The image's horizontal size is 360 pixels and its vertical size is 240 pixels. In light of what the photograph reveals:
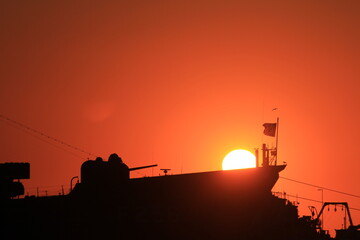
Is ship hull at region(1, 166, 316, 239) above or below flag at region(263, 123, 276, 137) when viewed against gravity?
below

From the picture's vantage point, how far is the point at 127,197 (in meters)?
65.9

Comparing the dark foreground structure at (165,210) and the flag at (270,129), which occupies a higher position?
the flag at (270,129)

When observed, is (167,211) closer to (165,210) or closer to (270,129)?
(165,210)

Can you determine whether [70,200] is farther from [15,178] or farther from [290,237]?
[290,237]

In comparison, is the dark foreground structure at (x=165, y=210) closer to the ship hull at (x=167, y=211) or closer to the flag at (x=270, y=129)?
the ship hull at (x=167, y=211)

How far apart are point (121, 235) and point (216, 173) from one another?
10.2 metres

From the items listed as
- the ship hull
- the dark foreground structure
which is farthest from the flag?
the ship hull

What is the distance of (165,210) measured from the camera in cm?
6341

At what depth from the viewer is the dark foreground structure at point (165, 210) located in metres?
61.5

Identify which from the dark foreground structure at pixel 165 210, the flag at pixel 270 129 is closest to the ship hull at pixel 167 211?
the dark foreground structure at pixel 165 210

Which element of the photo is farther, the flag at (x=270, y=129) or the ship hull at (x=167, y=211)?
the flag at (x=270, y=129)

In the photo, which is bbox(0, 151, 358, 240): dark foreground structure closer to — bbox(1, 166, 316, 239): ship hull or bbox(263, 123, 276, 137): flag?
bbox(1, 166, 316, 239): ship hull

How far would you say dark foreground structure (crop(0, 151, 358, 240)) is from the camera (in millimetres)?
61469

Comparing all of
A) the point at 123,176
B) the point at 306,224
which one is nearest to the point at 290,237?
the point at 306,224
